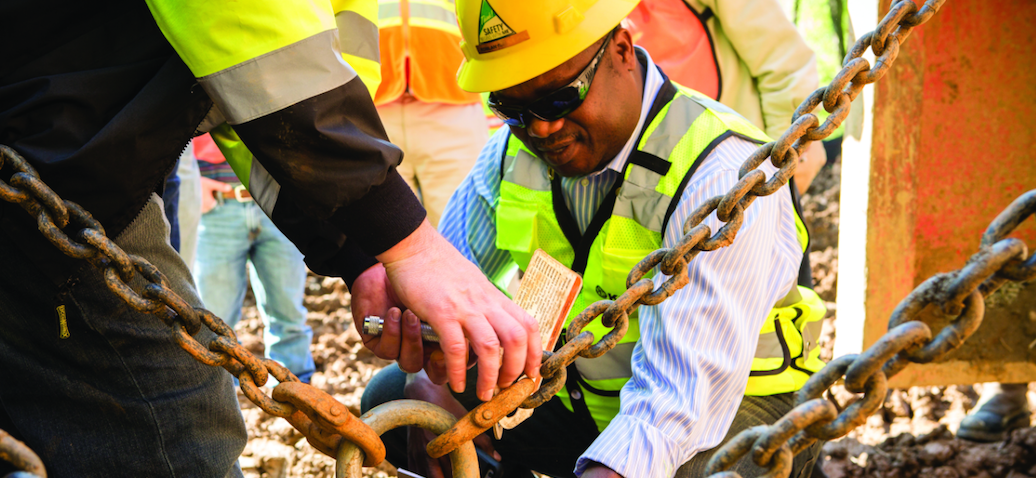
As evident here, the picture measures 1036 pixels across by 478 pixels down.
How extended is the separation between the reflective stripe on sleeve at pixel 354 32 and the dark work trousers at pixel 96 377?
0.48 meters

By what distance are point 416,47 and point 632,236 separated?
2.22m

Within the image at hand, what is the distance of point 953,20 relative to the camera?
2.97 metres

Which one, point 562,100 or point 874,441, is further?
point 874,441

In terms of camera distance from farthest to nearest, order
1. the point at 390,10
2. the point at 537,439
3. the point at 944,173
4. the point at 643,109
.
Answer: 1. the point at 390,10
2. the point at 944,173
3. the point at 537,439
4. the point at 643,109

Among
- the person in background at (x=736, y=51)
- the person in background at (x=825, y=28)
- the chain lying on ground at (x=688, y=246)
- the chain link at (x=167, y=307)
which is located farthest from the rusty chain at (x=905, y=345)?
the person in background at (x=825, y=28)

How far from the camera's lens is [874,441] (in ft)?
10.7

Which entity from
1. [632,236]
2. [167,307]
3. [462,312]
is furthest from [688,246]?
[167,307]

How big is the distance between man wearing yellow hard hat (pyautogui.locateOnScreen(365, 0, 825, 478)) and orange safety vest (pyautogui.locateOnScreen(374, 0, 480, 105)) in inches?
66.4

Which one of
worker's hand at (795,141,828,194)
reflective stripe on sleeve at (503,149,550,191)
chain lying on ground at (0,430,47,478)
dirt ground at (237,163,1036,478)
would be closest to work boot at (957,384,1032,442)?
dirt ground at (237,163,1036,478)

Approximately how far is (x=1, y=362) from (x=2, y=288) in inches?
5.8

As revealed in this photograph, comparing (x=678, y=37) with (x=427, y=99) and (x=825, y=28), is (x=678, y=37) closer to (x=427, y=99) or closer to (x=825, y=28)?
(x=427, y=99)

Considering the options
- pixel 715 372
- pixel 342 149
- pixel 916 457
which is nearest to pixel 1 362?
pixel 342 149

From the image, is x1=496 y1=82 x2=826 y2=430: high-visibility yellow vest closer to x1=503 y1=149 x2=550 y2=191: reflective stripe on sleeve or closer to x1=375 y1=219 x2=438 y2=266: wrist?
x1=503 y1=149 x2=550 y2=191: reflective stripe on sleeve

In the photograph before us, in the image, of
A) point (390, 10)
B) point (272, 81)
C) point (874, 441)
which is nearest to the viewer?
point (272, 81)
